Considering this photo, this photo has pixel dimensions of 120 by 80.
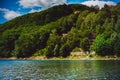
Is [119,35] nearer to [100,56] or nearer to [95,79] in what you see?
[100,56]

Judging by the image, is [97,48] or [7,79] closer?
[7,79]

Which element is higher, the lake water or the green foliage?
the green foliage

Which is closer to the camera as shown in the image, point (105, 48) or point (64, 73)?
point (64, 73)

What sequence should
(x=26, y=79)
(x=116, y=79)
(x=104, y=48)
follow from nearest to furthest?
(x=116, y=79) < (x=26, y=79) < (x=104, y=48)

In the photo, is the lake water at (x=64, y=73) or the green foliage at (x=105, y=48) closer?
the lake water at (x=64, y=73)

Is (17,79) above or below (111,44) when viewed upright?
below

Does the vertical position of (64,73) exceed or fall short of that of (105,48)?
it falls short

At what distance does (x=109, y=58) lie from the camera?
189m

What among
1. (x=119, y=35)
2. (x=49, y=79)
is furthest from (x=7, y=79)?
(x=119, y=35)

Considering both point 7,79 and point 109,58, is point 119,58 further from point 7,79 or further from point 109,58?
point 7,79

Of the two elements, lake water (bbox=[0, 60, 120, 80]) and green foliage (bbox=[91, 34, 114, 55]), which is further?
green foliage (bbox=[91, 34, 114, 55])

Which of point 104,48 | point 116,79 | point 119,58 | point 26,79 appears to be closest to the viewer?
point 116,79

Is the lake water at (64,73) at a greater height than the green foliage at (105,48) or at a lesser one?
lesser

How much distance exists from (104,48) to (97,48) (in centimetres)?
458
